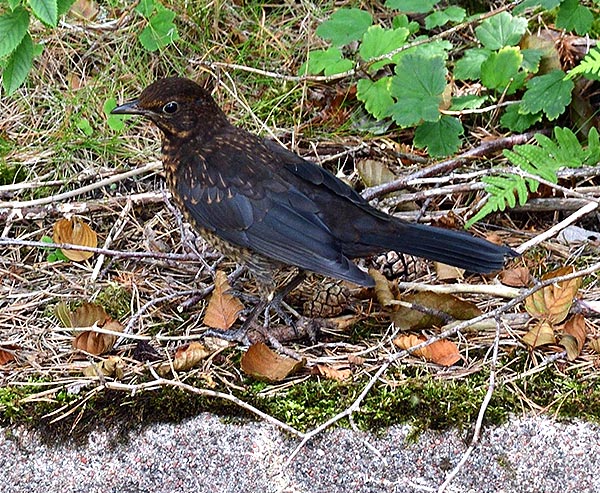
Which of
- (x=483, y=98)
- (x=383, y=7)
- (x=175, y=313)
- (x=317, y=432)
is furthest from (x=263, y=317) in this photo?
(x=383, y=7)

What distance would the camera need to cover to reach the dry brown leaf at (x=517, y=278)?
11.7 feet

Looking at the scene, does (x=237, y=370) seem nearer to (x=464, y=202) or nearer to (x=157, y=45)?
(x=464, y=202)

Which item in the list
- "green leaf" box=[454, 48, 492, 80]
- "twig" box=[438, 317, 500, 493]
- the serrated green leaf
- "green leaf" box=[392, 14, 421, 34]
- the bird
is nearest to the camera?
"twig" box=[438, 317, 500, 493]

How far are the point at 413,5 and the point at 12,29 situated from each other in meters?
2.16

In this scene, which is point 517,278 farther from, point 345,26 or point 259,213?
point 345,26

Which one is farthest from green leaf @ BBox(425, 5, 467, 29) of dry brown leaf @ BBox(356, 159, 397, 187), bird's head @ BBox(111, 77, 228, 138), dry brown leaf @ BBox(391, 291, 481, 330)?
dry brown leaf @ BBox(391, 291, 481, 330)

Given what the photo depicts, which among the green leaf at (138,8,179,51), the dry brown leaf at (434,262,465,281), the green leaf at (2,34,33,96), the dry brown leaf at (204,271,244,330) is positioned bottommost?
the dry brown leaf at (434,262,465,281)

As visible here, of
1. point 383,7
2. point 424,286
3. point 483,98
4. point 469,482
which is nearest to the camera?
point 469,482

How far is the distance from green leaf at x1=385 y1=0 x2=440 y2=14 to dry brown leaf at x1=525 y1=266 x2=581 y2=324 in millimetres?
1991

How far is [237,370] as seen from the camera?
3234mm

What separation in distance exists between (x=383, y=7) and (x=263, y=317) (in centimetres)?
239

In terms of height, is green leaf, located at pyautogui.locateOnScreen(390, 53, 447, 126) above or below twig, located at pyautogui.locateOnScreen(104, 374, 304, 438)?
above

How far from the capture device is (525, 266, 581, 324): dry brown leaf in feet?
10.6

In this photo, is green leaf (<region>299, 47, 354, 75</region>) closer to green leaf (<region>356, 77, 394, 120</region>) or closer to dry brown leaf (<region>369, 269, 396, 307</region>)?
green leaf (<region>356, 77, 394, 120</region>)
